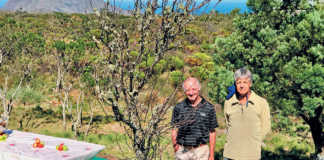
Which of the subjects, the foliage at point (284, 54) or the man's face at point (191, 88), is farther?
the foliage at point (284, 54)

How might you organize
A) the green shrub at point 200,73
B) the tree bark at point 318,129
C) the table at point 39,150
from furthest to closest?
the green shrub at point 200,73, the tree bark at point 318,129, the table at point 39,150

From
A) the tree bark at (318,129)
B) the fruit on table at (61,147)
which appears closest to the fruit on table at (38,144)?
the fruit on table at (61,147)

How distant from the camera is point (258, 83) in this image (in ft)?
16.9

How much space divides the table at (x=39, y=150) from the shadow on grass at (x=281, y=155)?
140 inches

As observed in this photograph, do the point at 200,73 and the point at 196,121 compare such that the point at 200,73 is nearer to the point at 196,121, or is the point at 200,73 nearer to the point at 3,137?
the point at 3,137

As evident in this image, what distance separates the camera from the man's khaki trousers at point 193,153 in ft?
10.4

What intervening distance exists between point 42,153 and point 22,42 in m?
7.30

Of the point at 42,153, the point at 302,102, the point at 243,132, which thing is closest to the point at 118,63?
the point at 243,132

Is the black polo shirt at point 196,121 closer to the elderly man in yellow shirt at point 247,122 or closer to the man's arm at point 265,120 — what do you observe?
the elderly man in yellow shirt at point 247,122

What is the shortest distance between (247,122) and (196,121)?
0.50 meters

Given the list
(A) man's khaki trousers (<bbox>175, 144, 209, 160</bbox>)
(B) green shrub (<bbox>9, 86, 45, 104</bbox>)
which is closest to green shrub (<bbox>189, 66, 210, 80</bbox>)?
(B) green shrub (<bbox>9, 86, 45, 104</bbox>)

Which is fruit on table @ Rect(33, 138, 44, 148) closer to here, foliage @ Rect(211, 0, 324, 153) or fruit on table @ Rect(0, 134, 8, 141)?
fruit on table @ Rect(0, 134, 8, 141)

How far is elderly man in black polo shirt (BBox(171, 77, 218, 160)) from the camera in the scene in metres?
3.05

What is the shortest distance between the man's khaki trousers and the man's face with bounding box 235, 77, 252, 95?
2.40 feet
